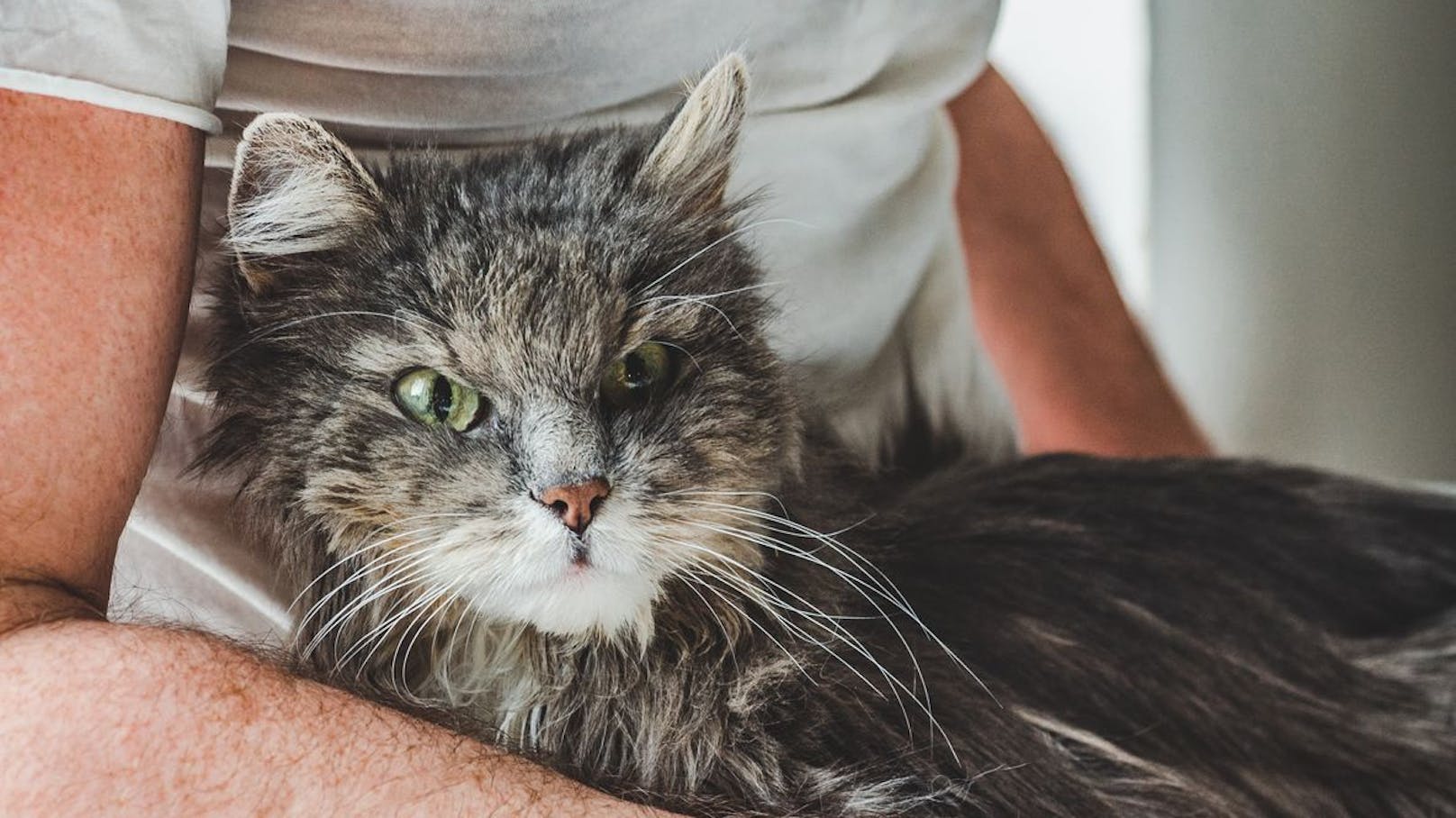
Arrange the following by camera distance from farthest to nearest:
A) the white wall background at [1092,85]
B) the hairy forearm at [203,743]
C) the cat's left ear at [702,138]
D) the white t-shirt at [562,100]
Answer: the white wall background at [1092,85]
the cat's left ear at [702,138]
the white t-shirt at [562,100]
the hairy forearm at [203,743]

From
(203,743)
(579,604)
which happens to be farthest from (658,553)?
(203,743)

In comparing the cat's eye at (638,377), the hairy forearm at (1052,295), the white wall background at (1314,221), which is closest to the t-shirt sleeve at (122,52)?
the cat's eye at (638,377)

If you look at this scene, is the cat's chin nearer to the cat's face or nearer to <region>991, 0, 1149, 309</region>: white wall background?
the cat's face

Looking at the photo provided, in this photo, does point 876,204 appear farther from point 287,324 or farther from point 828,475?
point 287,324

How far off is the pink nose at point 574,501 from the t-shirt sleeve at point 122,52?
0.34 metres

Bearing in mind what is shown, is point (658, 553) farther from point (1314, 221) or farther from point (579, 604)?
point (1314, 221)

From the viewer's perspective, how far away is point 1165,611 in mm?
1044

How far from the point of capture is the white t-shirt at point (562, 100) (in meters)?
0.77

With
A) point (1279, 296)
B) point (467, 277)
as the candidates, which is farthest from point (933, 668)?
point (1279, 296)

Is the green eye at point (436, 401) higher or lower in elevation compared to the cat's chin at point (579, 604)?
higher

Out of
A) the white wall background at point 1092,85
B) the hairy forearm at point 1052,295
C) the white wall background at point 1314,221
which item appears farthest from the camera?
the white wall background at point 1092,85

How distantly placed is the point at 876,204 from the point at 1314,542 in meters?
0.54

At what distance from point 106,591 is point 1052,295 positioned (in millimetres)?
1340

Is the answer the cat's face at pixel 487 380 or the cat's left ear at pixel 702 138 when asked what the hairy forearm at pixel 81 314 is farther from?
the cat's left ear at pixel 702 138
